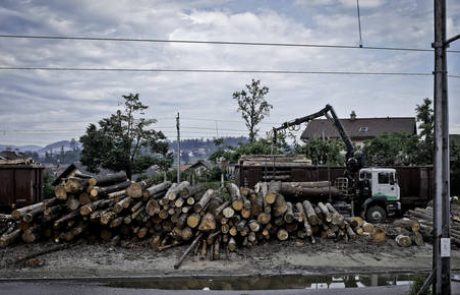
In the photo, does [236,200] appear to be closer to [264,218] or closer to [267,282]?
[264,218]

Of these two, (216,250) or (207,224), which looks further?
(207,224)

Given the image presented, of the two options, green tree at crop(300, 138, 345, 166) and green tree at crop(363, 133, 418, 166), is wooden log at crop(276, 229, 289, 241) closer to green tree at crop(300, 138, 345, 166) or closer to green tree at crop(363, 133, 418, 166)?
green tree at crop(363, 133, 418, 166)

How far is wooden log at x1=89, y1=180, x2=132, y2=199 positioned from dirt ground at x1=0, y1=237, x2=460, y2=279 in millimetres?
1540

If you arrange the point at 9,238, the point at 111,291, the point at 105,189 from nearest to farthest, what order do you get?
the point at 111,291 < the point at 9,238 < the point at 105,189

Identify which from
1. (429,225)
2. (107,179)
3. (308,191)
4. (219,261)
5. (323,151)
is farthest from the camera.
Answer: (323,151)

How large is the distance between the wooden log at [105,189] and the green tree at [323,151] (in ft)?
81.3

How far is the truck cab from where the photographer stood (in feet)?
64.1

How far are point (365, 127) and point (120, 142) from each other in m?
37.7

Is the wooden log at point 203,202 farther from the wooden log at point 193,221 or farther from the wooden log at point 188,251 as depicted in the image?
the wooden log at point 188,251

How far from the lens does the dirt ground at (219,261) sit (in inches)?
479

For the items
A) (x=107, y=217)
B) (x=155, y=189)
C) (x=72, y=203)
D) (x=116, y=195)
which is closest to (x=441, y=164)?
(x=155, y=189)

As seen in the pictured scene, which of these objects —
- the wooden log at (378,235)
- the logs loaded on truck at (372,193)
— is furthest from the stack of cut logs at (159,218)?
the logs loaded on truck at (372,193)

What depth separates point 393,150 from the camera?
40.2 metres

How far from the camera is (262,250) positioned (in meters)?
13.8
